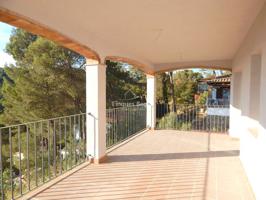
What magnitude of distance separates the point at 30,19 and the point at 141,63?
4.02m

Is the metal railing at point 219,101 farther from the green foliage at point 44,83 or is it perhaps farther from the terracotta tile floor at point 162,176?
the terracotta tile floor at point 162,176

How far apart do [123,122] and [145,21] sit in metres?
3.57

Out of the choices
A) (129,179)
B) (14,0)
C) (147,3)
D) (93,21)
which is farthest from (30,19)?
(129,179)

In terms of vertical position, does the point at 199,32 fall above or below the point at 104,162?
above

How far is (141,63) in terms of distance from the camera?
6.46m

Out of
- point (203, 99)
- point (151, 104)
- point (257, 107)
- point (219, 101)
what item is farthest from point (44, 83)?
point (219, 101)

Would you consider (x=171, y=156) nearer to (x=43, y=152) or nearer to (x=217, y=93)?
(x=43, y=152)

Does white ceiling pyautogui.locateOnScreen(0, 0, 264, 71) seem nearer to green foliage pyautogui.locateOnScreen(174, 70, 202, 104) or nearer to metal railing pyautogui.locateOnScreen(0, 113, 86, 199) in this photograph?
metal railing pyautogui.locateOnScreen(0, 113, 86, 199)

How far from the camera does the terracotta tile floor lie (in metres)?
2.98

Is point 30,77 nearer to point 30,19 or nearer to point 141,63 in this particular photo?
point 141,63

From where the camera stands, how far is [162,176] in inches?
140

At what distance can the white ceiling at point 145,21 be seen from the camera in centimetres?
262

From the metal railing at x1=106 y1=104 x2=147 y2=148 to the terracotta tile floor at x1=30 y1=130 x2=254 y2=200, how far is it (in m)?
0.70

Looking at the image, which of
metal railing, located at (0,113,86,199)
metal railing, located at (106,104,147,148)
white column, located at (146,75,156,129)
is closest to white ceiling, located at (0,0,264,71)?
metal railing, located at (0,113,86,199)
